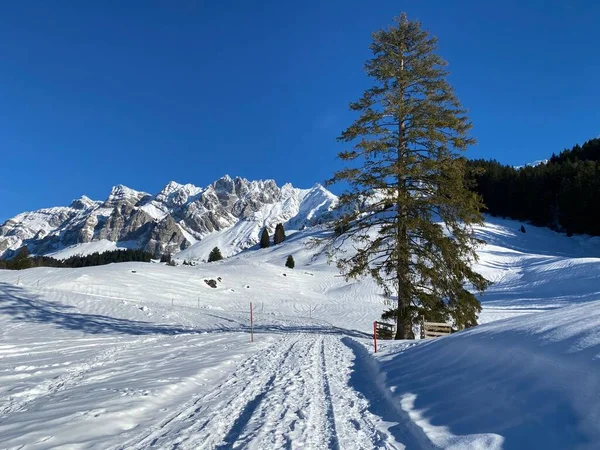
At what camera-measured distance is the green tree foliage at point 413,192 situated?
45.4 ft

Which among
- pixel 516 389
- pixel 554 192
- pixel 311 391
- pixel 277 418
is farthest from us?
pixel 554 192

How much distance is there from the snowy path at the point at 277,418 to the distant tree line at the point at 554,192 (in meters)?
52.8

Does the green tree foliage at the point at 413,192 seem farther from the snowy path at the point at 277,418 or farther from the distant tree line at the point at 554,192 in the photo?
the distant tree line at the point at 554,192

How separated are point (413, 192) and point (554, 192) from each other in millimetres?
73075

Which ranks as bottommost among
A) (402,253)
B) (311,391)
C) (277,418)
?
(311,391)

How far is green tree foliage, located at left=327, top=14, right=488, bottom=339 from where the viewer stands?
1384cm

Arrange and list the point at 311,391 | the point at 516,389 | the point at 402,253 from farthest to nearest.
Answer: the point at 402,253 < the point at 311,391 < the point at 516,389

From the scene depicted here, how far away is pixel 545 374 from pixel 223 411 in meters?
4.34

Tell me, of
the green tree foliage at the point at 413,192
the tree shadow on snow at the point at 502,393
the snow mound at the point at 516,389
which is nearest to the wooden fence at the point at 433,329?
the green tree foliage at the point at 413,192

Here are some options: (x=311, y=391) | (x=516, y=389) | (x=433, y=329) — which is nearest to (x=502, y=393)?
(x=516, y=389)

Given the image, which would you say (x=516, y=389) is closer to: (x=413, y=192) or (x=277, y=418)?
(x=277, y=418)

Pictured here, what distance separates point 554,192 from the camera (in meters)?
72.5

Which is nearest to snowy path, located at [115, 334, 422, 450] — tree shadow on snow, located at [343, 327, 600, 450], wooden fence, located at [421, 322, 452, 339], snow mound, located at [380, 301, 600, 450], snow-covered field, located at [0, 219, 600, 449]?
snow-covered field, located at [0, 219, 600, 449]

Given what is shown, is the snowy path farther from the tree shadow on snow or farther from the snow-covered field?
the tree shadow on snow
